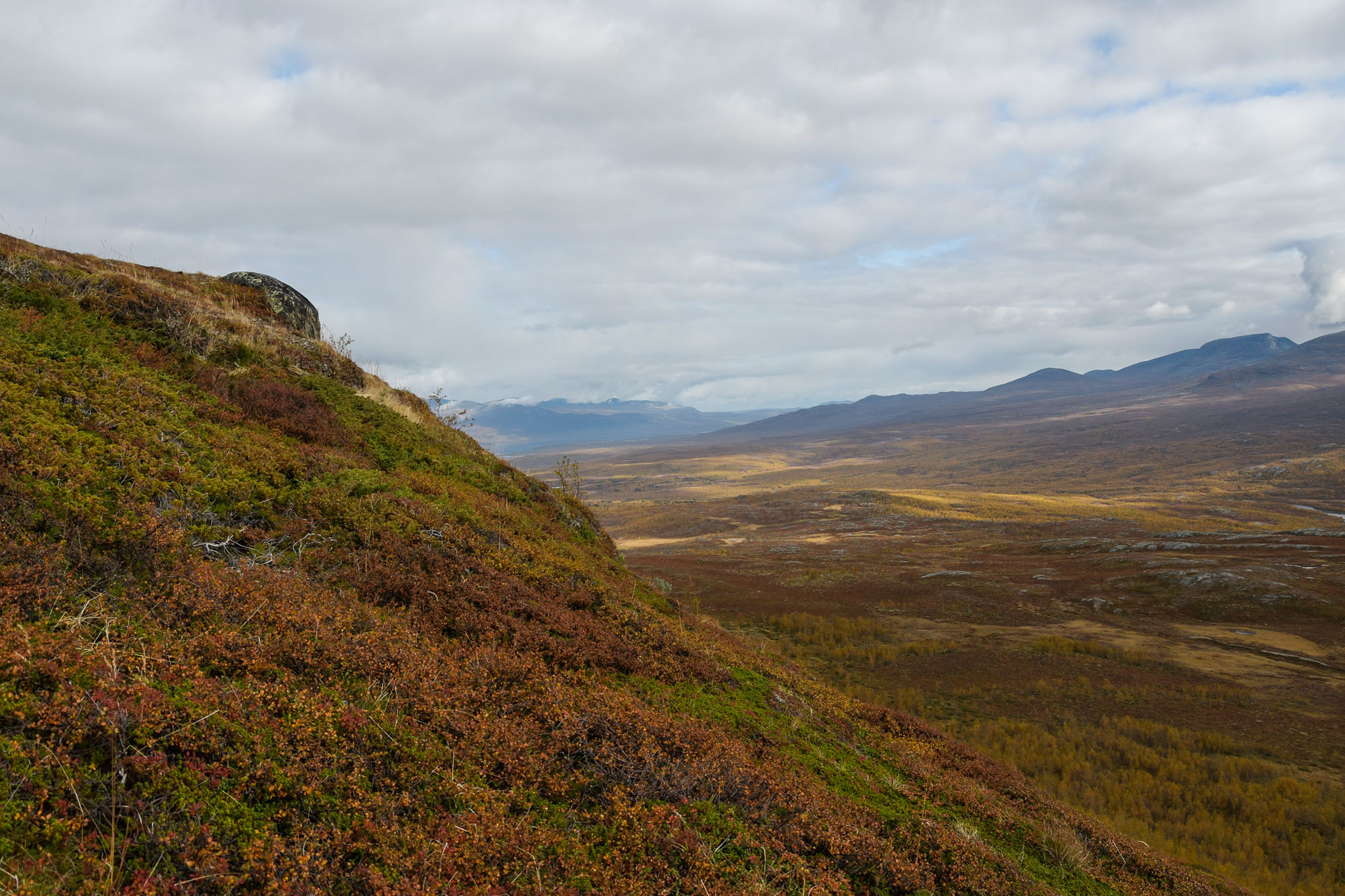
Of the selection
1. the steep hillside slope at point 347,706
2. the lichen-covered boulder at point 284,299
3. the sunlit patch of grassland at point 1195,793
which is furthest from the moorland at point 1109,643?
the lichen-covered boulder at point 284,299

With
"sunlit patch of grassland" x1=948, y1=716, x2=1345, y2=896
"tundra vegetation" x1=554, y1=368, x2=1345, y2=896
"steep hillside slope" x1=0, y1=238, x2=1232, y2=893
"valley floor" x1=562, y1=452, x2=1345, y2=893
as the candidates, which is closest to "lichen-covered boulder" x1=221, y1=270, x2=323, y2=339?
"steep hillside slope" x1=0, y1=238, x2=1232, y2=893

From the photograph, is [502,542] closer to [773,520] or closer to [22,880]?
[22,880]

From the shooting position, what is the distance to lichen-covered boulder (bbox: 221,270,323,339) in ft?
67.3

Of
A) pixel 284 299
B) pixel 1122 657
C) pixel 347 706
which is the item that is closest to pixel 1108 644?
pixel 1122 657

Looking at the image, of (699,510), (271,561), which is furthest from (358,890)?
(699,510)

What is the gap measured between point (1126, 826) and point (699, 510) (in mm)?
86024

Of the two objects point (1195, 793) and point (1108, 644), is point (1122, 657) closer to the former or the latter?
point (1108, 644)

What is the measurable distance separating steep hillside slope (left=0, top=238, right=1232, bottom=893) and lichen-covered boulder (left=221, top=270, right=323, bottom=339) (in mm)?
8813

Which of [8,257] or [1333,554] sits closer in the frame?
[8,257]

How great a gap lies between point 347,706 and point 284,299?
836 inches

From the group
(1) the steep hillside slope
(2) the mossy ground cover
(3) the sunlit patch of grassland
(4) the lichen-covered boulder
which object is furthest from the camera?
(4) the lichen-covered boulder

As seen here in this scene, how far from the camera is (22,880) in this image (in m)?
2.78

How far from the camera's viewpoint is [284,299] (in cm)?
2100

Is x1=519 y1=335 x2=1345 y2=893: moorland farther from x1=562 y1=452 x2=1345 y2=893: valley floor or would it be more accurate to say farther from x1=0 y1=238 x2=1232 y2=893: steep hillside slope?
x1=0 y1=238 x2=1232 y2=893: steep hillside slope
